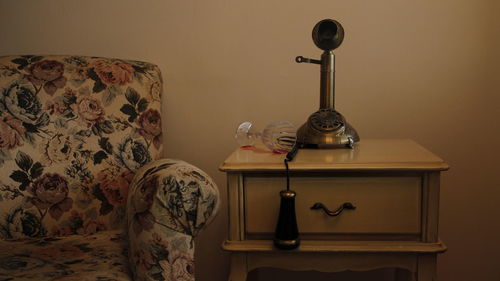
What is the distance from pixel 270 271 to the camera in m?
1.55

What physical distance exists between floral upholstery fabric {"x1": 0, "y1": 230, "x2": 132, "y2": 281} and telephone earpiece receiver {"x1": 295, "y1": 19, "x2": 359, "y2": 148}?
0.53m

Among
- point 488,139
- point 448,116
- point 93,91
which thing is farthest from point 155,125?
point 488,139

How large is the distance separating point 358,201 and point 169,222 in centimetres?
42

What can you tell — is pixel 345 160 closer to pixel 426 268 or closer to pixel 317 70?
pixel 426 268

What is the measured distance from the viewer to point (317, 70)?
1.45 metres

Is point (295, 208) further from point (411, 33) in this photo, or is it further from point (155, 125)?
point (411, 33)

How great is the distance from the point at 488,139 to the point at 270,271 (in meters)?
0.81

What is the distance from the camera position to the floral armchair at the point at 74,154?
103 centimetres

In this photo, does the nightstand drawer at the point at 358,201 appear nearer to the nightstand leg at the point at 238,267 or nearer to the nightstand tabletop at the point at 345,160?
the nightstand tabletop at the point at 345,160

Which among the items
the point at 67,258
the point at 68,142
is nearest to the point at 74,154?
the point at 68,142

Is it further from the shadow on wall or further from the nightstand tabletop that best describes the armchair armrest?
the shadow on wall

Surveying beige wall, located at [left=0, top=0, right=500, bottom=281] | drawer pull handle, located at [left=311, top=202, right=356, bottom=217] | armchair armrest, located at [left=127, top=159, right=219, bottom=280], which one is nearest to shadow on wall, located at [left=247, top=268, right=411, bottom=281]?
beige wall, located at [left=0, top=0, right=500, bottom=281]

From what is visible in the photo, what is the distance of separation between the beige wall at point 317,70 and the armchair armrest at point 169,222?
620 mm

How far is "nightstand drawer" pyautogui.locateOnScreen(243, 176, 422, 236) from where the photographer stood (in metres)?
1.01
